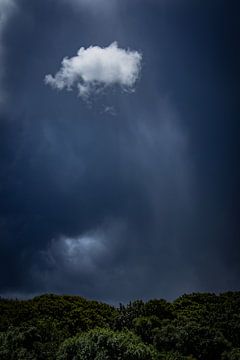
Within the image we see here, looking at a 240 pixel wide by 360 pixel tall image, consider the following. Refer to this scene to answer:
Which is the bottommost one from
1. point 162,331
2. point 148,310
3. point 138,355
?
point 138,355

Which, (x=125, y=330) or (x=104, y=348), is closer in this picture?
(x=104, y=348)

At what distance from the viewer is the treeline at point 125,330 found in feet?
104

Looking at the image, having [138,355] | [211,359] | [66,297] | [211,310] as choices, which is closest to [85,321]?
[66,297]

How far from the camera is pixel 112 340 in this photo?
3131cm

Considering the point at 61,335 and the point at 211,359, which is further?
the point at 61,335

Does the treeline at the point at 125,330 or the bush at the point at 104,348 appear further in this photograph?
the treeline at the point at 125,330

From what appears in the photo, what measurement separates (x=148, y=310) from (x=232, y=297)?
585 inches

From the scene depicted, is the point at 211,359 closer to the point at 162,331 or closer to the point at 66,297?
the point at 162,331

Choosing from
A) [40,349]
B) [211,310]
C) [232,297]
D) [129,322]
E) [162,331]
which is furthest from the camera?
[232,297]

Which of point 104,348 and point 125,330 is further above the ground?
point 125,330

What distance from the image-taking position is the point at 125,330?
132 feet

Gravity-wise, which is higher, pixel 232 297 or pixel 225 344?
pixel 232 297

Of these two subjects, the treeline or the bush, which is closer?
the bush

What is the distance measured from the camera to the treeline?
104 feet
